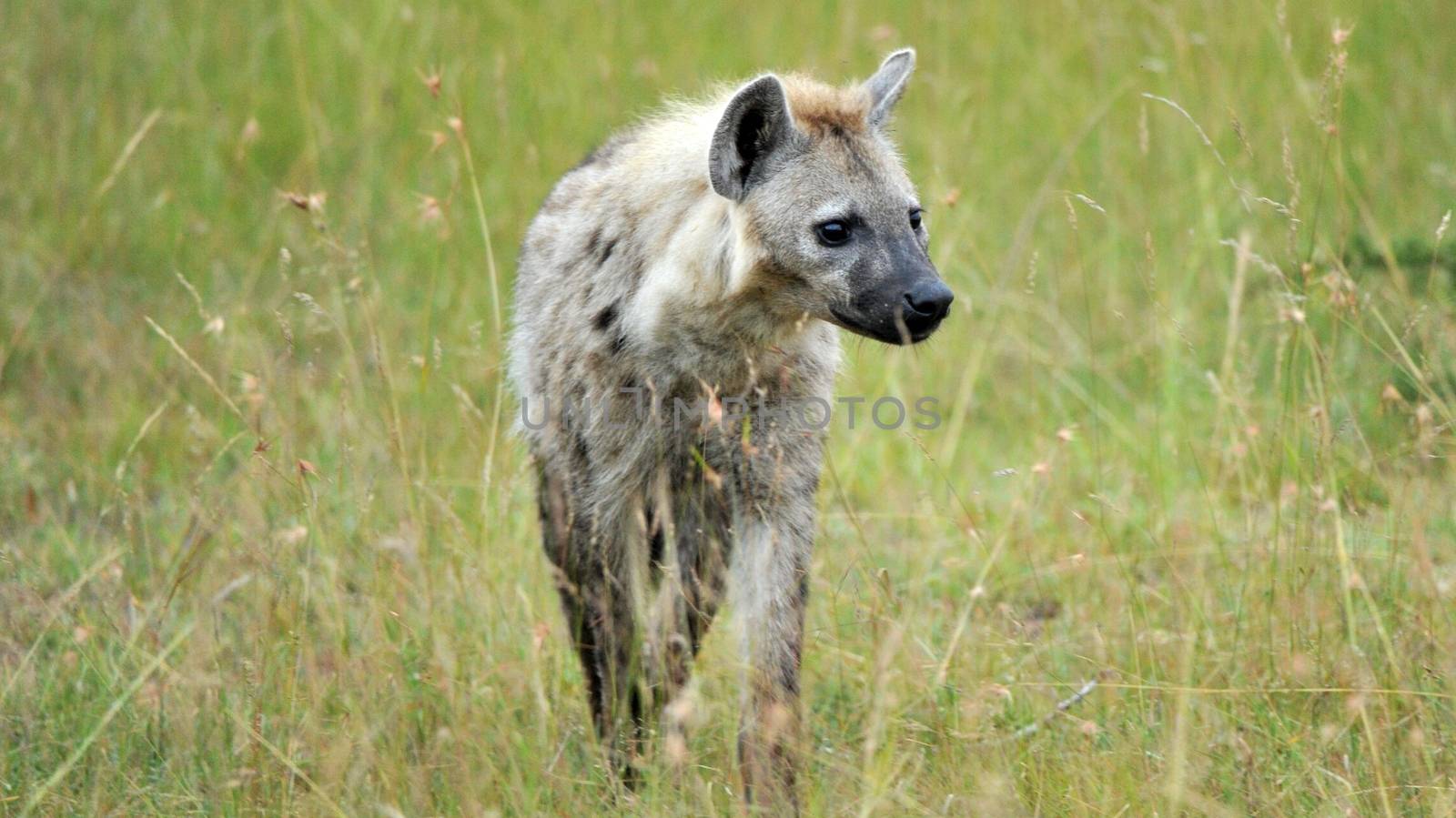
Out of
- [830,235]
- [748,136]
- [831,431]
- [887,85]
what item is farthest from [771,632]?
[831,431]

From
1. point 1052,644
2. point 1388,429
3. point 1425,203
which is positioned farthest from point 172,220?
point 1425,203

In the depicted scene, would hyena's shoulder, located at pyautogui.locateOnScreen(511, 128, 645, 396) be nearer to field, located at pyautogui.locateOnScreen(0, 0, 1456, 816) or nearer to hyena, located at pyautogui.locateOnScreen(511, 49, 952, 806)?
hyena, located at pyautogui.locateOnScreen(511, 49, 952, 806)

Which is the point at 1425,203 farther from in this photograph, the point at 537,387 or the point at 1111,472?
the point at 537,387

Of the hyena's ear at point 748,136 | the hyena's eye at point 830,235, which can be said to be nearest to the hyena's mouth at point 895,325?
the hyena's eye at point 830,235

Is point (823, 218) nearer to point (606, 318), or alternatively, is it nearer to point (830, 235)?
point (830, 235)

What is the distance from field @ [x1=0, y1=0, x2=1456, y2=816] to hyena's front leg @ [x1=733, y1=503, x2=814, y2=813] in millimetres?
84

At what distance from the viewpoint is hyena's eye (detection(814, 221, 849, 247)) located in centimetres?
327

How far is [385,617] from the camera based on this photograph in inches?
149

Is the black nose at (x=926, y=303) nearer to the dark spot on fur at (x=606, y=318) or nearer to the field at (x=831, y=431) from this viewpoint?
the field at (x=831, y=431)

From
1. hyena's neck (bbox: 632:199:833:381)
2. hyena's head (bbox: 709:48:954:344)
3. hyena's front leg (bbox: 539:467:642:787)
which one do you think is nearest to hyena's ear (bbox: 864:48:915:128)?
hyena's head (bbox: 709:48:954:344)

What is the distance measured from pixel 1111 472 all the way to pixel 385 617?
2.51m

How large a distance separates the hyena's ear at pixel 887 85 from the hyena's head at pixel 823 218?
233 millimetres

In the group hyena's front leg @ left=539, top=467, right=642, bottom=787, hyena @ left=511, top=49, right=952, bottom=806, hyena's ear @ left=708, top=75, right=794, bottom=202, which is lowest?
hyena's front leg @ left=539, top=467, right=642, bottom=787

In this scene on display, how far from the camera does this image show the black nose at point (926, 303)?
312 cm
